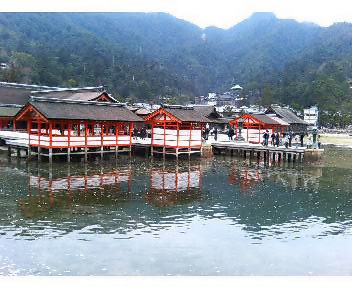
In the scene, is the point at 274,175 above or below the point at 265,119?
below

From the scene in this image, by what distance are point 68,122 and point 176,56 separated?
103 meters

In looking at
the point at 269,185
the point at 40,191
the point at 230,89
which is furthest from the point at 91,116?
the point at 230,89

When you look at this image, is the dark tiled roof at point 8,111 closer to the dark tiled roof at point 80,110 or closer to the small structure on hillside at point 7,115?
the small structure on hillside at point 7,115

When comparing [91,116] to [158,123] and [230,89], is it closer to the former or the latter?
[158,123]

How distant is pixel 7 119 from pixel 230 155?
58.8 ft

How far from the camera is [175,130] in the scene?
27.8 meters

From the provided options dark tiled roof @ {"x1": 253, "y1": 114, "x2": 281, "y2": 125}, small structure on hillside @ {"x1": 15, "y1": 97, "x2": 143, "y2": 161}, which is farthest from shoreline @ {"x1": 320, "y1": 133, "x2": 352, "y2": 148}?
small structure on hillside @ {"x1": 15, "y1": 97, "x2": 143, "y2": 161}

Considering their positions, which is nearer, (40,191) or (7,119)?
(40,191)

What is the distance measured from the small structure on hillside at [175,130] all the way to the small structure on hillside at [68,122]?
1775 mm

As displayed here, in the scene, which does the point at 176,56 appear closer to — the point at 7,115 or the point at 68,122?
the point at 7,115

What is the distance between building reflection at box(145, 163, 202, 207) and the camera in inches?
595

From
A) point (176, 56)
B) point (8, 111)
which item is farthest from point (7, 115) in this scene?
point (176, 56)

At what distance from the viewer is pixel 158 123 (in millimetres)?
28688

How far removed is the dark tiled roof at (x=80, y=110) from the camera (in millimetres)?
23188
